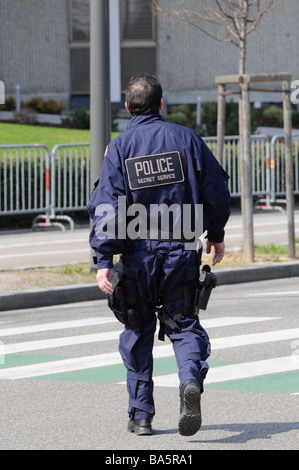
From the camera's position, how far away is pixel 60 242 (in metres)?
15.1

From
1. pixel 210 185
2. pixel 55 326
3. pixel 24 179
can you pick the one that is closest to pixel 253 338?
pixel 55 326

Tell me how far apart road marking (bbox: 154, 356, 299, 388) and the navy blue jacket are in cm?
174

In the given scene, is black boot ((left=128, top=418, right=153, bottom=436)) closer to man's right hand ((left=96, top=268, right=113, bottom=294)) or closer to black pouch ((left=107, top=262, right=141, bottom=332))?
black pouch ((left=107, top=262, right=141, bottom=332))

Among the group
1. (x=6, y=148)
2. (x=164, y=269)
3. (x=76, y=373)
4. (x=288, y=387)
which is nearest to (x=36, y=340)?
(x=76, y=373)

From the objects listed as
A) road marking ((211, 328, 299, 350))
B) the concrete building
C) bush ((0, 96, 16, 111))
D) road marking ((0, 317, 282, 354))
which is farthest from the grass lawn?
road marking ((211, 328, 299, 350))

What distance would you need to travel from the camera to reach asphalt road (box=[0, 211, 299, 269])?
1318cm

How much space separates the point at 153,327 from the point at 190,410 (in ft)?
1.82

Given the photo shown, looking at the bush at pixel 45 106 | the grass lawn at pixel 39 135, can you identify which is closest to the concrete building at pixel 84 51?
the bush at pixel 45 106

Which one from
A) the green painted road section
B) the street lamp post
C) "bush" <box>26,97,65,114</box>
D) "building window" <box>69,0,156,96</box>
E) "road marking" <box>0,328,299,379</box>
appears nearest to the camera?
the green painted road section

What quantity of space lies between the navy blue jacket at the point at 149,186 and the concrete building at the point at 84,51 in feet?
95.0

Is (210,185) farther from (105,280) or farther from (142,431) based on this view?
(142,431)

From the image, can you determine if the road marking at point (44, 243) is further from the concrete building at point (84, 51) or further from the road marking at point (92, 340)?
the concrete building at point (84, 51)

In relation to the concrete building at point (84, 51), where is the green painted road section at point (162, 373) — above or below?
below

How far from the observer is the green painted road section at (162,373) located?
6762 millimetres
